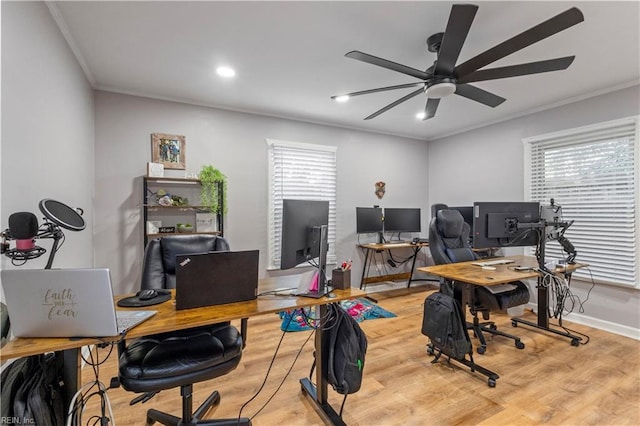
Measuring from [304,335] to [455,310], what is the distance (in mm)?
1506

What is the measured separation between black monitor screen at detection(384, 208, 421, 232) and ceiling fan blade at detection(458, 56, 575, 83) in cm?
277

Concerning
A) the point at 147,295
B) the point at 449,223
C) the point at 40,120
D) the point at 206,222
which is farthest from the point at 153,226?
the point at 449,223

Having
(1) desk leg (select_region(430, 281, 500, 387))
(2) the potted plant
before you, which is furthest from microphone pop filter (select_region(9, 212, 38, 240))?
(1) desk leg (select_region(430, 281, 500, 387))

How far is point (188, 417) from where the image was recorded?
1.55 metres

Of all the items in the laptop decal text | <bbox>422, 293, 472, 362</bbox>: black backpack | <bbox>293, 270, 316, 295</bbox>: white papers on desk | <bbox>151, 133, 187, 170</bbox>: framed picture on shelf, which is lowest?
<bbox>422, 293, 472, 362</bbox>: black backpack

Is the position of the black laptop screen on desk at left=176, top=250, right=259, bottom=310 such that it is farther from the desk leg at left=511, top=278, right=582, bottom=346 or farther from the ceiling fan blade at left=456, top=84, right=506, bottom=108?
the desk leg at left=511, top=278, right=582, bottom=346

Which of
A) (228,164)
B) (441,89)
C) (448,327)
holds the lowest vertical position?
(448,327)

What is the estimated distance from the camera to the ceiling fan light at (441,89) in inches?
85.9

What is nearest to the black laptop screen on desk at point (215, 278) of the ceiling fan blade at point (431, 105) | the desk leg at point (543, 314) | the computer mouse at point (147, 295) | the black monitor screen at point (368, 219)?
the computer mouse at point (147, 295)

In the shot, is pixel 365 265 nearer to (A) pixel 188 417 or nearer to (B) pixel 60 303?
(A) pixel 188 417

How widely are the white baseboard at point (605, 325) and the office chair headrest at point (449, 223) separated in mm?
1887

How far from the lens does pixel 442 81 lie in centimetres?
218

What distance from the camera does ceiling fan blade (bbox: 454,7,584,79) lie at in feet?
4.85

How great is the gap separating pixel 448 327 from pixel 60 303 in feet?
7.60
